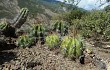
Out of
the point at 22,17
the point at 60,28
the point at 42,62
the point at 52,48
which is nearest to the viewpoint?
the point at 42,62

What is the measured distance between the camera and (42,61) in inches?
435

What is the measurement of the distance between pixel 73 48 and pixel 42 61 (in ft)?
4.00

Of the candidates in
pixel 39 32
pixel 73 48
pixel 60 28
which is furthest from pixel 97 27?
pixel 73 48

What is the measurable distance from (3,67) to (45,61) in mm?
1715

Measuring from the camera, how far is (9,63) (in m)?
10.6

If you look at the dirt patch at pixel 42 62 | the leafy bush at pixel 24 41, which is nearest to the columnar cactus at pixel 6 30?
the leafy bush at pixel 24 41

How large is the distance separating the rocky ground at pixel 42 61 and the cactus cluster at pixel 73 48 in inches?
9.3

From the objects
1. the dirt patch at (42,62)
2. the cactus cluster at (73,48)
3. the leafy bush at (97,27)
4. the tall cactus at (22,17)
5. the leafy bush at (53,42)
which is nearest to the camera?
the dirt patch at (42,62)

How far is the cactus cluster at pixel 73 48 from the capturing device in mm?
11242

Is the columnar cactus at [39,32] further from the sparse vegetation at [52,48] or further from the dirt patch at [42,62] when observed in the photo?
the dirt patch at [42,62]

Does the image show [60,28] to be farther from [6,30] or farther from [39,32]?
[6,30]

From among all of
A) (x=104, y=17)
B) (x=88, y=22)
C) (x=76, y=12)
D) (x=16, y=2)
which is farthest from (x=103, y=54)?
(x=16, y=2)

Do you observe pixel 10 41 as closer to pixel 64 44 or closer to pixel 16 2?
pixel 64 44

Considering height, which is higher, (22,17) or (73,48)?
(22,17)
